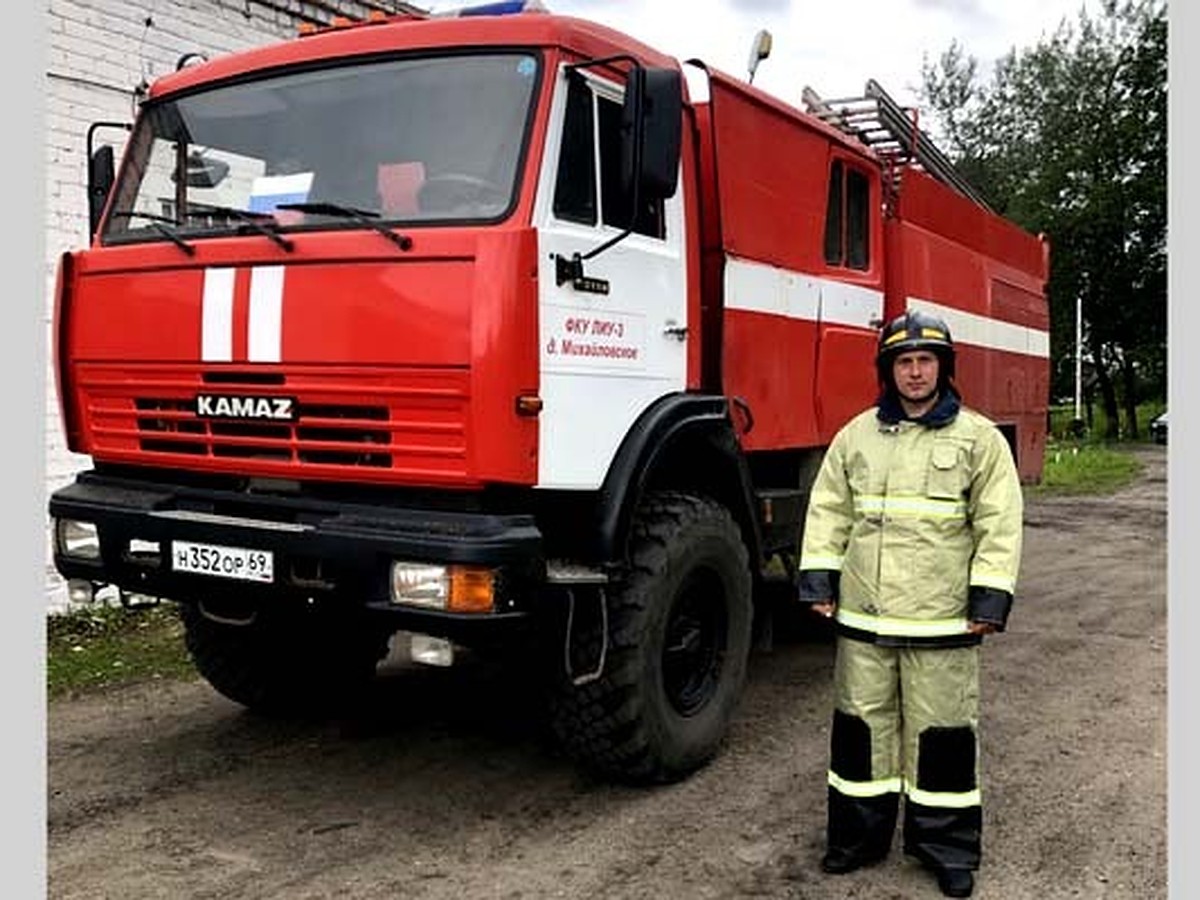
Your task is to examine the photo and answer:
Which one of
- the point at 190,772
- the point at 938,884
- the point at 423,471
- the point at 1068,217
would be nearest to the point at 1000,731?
the point at 938,884

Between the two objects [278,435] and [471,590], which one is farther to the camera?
[278,435]

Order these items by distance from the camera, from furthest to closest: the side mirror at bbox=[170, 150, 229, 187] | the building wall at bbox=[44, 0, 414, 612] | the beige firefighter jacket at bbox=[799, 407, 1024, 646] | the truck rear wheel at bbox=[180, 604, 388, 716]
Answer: the building wall at bbox=[44, 0, 414, 612] → the truck rear wheel at bbox=[180, 604, 388, 716] → the side mirror at bbox=[170, 150, 229, 187] → the beige firefighter jacket at bbox=[799, 407, 1024, 646]

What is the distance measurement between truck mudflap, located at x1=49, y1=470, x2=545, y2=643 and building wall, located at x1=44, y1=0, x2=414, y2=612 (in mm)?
2703

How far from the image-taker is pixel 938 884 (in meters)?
3.80

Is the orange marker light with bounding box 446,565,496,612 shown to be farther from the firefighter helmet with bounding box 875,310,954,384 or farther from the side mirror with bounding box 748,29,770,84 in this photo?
the side mirror with bounding box 748,29,770,84

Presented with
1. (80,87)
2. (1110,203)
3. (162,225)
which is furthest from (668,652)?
(1110,203)

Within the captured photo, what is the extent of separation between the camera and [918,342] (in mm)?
3879

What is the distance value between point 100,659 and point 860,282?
14.5ft

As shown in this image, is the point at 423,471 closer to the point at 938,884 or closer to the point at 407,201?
the point at 407,201

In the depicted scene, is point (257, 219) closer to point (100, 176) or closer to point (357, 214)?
point (357, 214)

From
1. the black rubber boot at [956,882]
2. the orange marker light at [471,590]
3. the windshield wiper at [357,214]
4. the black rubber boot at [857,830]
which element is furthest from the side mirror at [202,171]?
the black rubber boot at [956,882]

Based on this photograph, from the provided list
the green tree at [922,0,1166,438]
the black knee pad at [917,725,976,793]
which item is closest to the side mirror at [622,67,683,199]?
the black knee pad at [917,725,976,793]

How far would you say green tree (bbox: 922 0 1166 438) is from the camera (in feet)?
109

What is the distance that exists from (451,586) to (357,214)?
1.23 metres
